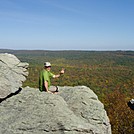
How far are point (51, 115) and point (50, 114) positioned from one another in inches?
3.4

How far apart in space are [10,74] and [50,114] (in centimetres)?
384

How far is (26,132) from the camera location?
10.3m

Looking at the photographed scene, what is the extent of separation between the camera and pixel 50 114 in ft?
35.8

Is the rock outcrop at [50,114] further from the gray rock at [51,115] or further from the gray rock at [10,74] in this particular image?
the gray rock at [10,74]

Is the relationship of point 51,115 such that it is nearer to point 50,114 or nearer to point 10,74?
point 50,114

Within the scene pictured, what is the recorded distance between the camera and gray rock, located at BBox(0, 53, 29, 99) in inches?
487

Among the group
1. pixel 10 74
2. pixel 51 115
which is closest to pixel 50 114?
pixel 51 115

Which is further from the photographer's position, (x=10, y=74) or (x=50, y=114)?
(x=10, y=74)

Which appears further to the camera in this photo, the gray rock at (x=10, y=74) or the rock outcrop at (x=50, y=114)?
the gray rock at (x=10, y=74)

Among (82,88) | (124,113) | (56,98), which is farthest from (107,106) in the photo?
(56,98)

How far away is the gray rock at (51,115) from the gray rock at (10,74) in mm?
539

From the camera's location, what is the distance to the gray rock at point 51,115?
34.1ft

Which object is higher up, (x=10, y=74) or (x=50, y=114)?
(x=10, y=74)

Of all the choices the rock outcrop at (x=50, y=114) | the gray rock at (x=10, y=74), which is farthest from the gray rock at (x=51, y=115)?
the gray rock at (x=10, y=74)
